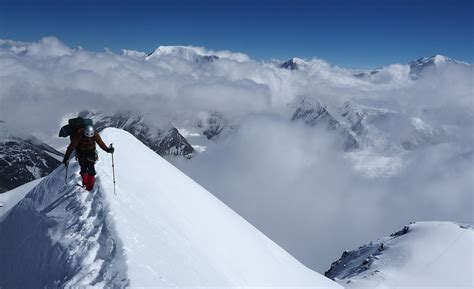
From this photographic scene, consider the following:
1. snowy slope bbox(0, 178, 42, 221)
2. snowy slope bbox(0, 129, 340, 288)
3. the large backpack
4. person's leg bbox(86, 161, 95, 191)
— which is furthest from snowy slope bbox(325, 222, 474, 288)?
the large backpack

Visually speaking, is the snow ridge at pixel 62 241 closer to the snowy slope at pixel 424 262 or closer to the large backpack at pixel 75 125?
the large backpack at pixel 75 125

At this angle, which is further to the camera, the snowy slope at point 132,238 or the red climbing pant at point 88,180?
the red climbing pant at point 88,180

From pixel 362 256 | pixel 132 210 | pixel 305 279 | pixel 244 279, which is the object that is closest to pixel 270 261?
pixel 305 279

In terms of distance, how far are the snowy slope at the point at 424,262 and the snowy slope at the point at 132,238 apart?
4148 centimetres

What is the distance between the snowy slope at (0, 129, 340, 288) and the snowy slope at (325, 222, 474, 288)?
136 ft

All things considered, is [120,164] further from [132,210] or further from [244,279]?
[244,279]

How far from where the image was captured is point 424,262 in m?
68.9

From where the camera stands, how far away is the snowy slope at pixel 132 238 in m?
12.8

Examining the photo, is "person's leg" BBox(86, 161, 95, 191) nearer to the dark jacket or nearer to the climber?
the climber

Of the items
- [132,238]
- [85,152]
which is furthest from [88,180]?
[132,238]

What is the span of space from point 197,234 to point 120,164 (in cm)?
690

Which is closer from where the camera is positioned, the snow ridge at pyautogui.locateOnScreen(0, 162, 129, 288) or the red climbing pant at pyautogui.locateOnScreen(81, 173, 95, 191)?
the snow ridge at pyautogui.locateOnScreen(0, 162, 129, 288)

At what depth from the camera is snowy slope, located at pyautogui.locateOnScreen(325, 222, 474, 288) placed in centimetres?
6091

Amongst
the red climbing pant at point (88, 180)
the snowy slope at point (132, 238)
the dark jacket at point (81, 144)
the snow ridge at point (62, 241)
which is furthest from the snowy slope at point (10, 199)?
the dark jacket at point (81, 144)
